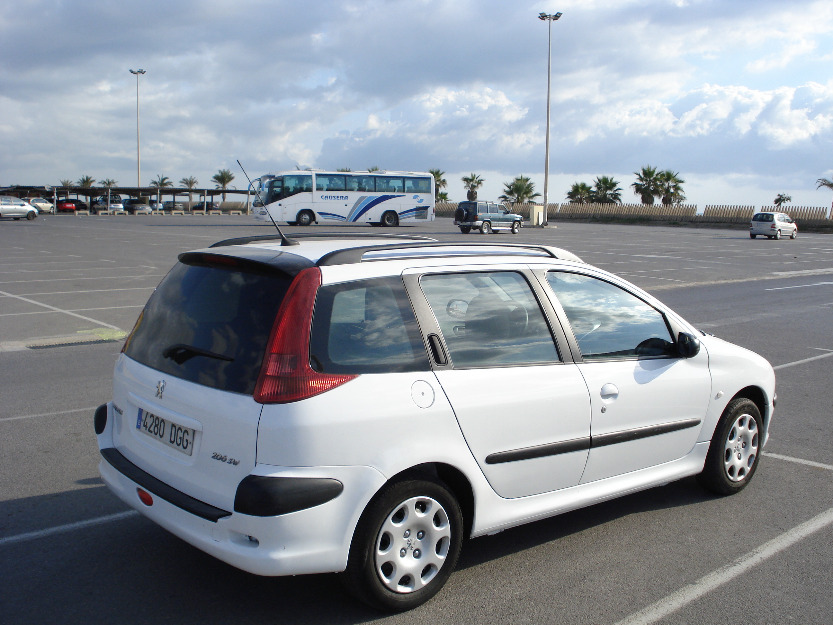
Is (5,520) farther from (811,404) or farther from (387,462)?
(811,404)

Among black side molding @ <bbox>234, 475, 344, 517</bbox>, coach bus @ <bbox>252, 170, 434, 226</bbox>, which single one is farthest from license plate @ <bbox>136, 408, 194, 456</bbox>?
coach bus @ <bbox>252, 170, 434, 226</bbox>

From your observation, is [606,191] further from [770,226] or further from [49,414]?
[49,414]

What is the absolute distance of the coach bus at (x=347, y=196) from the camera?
158 ft

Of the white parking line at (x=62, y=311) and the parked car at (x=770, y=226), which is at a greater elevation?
the parked car at (x=770, y=226)

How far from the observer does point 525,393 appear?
3723 mm

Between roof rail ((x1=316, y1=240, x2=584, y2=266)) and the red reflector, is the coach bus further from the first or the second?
the red reflector

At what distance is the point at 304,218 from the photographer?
160 feet

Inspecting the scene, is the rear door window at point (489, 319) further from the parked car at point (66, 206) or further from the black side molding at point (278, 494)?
the parked car at point (66, 206)

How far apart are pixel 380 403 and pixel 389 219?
4883cm

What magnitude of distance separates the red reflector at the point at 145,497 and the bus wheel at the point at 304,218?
4592cm

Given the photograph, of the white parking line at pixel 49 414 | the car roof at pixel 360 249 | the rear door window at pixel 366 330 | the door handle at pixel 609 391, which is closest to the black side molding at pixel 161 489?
the rear door window at pixel 366 330

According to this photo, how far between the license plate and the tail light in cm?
47

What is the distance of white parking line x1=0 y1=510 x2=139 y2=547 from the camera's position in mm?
4090

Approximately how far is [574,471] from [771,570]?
1.09 metres
